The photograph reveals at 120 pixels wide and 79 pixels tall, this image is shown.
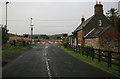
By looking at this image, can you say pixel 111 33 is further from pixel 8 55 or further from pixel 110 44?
pixel 8 55

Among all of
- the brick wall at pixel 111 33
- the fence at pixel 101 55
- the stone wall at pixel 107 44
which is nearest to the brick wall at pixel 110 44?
the stone wall at pixel 107 44

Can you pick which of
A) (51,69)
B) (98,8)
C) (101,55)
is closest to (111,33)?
(98,8)

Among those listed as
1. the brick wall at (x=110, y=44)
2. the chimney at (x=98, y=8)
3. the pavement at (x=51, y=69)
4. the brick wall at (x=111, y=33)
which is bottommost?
the pavement at (x=51, y=69)

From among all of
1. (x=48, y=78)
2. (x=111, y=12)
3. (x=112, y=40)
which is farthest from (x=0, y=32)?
(x=111, y=12)

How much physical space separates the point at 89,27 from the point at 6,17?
1857 centimetres

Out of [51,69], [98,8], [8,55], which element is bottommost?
[51,69]

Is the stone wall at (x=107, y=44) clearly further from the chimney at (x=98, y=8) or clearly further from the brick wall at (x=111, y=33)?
the chimney at (x=98, y=8)

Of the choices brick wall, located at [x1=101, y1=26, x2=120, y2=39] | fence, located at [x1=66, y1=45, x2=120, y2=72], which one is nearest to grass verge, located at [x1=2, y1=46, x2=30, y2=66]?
fence, located at [x1=66, y1=45, x2=120, y2=72]

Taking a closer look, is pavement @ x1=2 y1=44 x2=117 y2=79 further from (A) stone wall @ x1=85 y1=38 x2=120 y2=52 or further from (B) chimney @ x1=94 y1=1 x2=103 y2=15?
(B) chimney @ x1=94 y1=1 x2=103 y2=15

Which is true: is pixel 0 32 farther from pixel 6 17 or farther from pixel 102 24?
pixel 102 24

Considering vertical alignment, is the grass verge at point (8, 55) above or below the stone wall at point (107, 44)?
below

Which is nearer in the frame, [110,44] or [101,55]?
[101,55]

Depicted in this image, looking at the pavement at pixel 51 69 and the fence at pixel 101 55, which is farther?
the fence at pixel 101 55

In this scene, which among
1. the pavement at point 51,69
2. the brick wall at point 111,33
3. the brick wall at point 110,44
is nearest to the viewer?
the pavement at point 51,69
